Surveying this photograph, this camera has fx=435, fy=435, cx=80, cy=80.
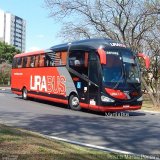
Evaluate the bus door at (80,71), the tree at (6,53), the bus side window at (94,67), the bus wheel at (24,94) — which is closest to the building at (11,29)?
the tree at (6,53)

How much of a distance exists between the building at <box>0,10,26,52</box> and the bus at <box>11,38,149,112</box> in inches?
4940

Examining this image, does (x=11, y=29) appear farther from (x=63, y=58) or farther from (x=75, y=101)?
(x=75, y=101)

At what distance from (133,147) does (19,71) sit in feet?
65.8

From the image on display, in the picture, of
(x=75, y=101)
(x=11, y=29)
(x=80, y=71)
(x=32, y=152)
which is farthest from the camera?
(x=11, y=29)

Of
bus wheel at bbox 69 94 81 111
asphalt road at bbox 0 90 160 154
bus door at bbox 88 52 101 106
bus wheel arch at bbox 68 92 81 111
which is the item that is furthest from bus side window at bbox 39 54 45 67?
asphalt road at bbox 0 90 160 154

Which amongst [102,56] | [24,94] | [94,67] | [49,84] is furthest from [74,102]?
[24,94]

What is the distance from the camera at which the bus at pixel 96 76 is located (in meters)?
19.7

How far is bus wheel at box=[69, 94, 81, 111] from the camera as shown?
71.6 feet

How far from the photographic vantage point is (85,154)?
8.22 m

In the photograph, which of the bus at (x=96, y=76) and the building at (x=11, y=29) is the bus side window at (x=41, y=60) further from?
the building at (x=11, y=29)

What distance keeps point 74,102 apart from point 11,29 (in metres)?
137

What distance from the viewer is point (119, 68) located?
1992 cm

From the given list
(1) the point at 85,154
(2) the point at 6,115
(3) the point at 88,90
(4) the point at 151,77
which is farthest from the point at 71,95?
(4) the point at 151,77

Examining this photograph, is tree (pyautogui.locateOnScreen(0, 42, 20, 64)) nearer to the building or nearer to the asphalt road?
the building
